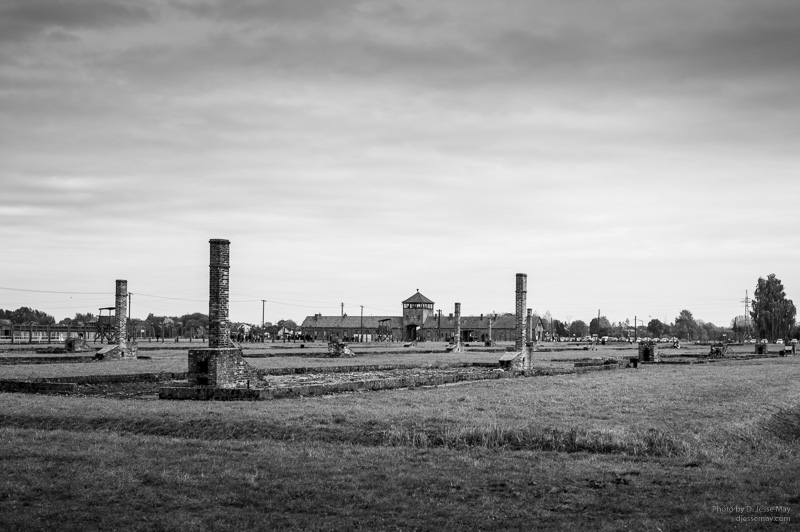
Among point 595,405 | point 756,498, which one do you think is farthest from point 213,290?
point 756,498

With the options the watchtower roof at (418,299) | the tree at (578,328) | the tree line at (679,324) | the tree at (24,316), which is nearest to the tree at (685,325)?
the tree line at (679,324)

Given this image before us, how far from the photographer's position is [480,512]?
29.5 feet

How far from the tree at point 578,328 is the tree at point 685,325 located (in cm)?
2165

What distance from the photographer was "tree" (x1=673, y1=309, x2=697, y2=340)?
172 meters

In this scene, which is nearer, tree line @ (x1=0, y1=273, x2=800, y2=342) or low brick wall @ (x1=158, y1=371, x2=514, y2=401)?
low brick wall @ (x1=158, y1=371, x2=514, y2=401)

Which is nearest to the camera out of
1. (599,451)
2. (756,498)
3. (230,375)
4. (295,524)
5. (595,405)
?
(295,524)

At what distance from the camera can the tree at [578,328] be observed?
186000 mm

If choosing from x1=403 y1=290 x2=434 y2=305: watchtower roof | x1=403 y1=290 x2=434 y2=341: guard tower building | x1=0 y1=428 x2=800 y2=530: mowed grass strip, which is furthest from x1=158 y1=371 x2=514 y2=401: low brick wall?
x1=403 y1=290 x2=434 y2=305: watchtower roof

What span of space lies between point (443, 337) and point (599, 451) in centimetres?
13191

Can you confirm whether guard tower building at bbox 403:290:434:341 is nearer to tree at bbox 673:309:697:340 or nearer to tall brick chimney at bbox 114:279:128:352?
tree at bbox 673:309:697:340

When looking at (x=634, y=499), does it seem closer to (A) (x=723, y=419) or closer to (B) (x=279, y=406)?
(A) (x=723, y=419)

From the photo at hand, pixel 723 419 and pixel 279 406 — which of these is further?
pixel 279 406

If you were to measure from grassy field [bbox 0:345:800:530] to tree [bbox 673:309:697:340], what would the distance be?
161 meters

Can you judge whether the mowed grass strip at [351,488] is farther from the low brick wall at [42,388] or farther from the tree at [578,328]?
the tree at [578,328]
